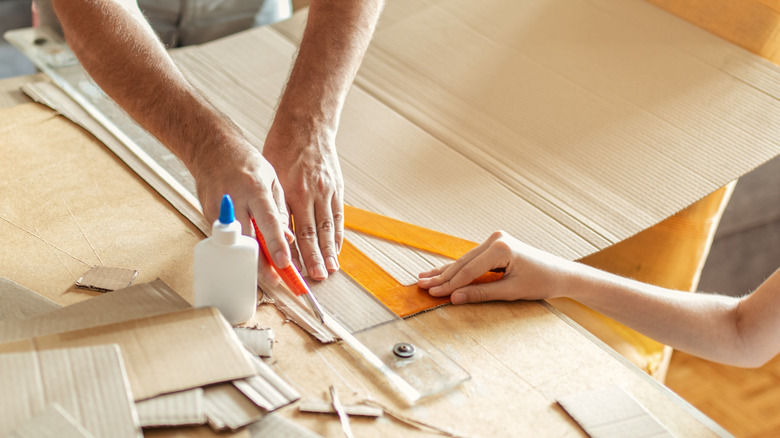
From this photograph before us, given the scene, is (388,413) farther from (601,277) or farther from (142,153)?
(142,153)

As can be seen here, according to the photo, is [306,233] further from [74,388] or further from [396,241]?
[74,388]

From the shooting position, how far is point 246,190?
98 centimetres

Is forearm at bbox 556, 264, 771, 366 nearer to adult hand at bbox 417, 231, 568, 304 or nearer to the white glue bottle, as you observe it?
adult hand at bbox 417, 231, 568, 304

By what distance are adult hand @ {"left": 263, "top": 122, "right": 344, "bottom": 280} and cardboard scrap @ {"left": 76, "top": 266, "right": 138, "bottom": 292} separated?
9.4 inches

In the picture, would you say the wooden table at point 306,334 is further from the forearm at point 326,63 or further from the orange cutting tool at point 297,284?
the forearm at point 326,63

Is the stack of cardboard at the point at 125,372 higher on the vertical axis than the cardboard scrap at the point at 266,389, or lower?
lower

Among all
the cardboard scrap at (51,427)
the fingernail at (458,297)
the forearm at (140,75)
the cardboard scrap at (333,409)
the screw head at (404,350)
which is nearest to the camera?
the cardboard scrap at (51,427)

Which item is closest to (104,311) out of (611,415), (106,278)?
(106,278)

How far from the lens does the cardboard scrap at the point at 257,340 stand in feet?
2.70

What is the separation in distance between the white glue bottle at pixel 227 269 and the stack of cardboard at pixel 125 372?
25mm

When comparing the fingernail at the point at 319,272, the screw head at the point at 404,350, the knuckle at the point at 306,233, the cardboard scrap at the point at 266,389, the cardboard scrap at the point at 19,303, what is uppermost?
the screw head at the point at 404,350

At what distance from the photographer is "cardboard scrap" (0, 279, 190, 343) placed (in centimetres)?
78

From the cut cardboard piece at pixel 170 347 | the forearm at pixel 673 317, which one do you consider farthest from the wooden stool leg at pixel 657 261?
the cut cardboard piece at pixel 170 347

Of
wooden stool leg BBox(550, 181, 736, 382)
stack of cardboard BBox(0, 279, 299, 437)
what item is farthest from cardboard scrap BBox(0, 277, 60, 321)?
wooden stool leg BBox(550, 181, 736, 382)
